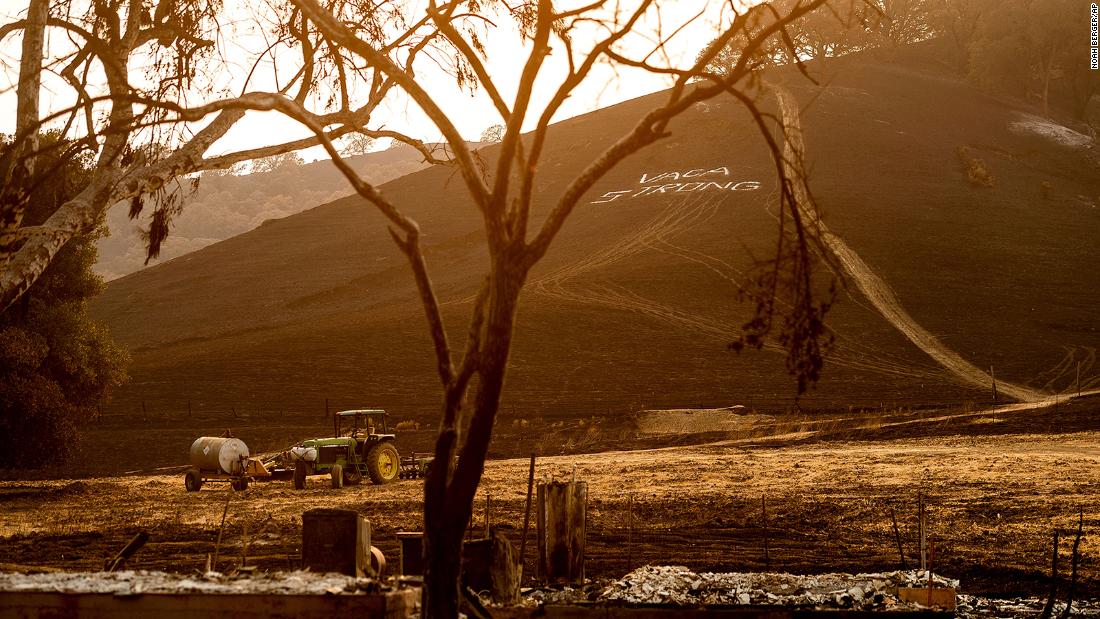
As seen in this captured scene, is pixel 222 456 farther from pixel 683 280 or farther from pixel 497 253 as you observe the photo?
pixel 683 280

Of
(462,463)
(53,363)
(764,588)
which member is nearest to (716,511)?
(764,588)

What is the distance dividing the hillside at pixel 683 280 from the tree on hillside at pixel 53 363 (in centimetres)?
2207

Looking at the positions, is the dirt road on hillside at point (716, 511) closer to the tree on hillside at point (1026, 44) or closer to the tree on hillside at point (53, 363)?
the tree on hillside at point (53, 363)

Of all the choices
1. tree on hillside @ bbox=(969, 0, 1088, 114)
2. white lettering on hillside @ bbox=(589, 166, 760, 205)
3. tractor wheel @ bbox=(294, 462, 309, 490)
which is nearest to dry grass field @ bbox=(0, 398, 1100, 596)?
tractor wheel @ bbox=(294, 462, 309, 490)

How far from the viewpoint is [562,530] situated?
14.6m

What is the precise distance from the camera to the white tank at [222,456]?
32375 mm

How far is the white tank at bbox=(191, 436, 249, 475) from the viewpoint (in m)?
32.4

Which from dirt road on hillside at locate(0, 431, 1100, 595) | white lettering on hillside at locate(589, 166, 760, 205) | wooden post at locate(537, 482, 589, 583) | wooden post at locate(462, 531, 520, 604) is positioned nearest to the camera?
wooden post at locate(462, 531, 520, 604)

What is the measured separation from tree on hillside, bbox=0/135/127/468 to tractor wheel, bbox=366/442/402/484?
32.3ft

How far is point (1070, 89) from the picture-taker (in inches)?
5226

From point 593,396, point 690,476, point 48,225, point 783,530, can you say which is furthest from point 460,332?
point 48,225

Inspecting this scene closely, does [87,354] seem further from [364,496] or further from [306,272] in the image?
[306,272]

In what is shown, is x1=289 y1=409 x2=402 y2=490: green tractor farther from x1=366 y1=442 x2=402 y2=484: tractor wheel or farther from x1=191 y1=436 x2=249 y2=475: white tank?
x1=191 y1=436 x2=249 y2=475: white tank

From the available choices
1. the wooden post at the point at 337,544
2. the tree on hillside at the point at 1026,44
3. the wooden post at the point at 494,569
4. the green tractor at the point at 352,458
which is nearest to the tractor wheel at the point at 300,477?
the green tractor at the point at 352,458
